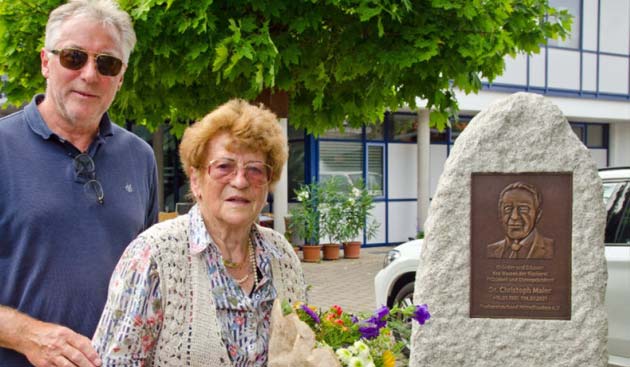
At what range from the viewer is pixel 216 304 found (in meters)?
1.89

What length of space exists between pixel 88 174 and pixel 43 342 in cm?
59

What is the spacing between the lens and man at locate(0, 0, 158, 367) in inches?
83.0

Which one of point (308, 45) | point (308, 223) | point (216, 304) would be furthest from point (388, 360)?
point (308, 223)

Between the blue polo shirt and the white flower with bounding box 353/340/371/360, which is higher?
the blue polo shirt

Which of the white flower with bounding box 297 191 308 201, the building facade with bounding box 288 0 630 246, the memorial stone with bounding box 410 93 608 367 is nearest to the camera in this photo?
the memorial stone with bounding box 410 93 608 367

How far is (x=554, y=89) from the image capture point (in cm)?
1612

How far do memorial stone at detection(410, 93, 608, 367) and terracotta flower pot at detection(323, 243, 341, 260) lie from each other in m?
8.79

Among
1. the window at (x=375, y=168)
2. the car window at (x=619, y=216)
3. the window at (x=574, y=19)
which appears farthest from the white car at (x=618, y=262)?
the window at (x=574, y=19)

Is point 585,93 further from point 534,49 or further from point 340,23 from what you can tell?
point 340,23

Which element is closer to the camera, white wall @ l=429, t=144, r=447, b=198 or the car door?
the car door

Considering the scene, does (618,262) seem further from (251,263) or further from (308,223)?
(308,223)

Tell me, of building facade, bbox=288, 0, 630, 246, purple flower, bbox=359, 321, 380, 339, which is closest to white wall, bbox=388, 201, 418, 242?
building facade, bbox=288, 0, 630, 246

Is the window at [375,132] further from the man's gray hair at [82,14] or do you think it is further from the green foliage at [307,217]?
the man's gray hair at [82,14]

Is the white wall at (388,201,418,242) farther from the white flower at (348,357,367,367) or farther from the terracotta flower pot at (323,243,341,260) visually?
the white flower at (348,357,367,367)
